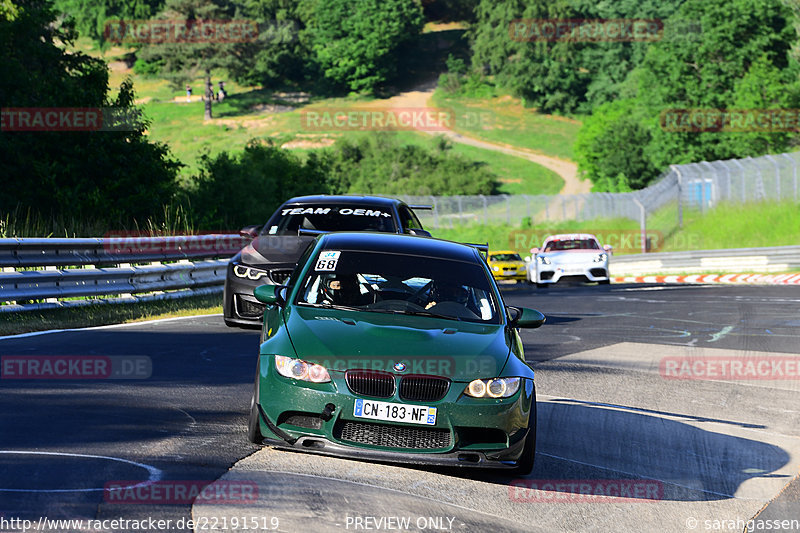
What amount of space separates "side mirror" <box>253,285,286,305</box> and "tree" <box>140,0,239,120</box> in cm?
12366

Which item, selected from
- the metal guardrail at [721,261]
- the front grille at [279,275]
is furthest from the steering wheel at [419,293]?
the metal guardrail at [721,261]

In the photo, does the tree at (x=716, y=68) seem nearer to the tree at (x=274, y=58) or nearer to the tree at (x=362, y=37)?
the tree at (x=274, y=58)

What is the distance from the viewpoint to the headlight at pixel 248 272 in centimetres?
1273

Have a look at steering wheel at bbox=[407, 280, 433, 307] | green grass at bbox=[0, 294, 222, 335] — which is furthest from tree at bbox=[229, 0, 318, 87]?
steering wheel at bbox=[407, 280, 433, 307]

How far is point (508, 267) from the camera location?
37969mm

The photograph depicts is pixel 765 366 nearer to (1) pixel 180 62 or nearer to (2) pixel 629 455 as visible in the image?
(2) pixel 629 455

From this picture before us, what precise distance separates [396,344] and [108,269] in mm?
9741

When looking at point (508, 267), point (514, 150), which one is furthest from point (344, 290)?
point (514, 150)

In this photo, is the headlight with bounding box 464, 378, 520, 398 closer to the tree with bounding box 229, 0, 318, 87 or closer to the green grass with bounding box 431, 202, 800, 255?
the green grass with bounding box 431, 202, 800, 255

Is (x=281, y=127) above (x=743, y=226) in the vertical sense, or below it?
below

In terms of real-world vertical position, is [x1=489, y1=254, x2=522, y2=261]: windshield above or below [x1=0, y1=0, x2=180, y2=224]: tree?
below

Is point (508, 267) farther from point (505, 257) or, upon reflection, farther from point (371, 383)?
point (371, 383)

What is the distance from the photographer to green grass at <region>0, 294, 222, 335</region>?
42.4ft

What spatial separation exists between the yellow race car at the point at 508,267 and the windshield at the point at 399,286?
29472 mm
